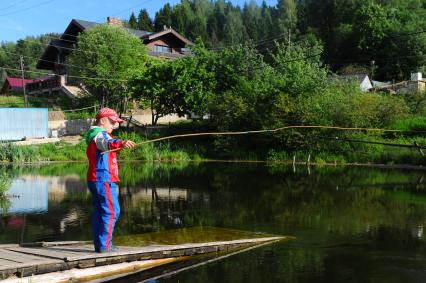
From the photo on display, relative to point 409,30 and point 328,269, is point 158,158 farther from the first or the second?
point 409,30

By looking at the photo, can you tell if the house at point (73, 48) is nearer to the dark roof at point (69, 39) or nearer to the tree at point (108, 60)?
the dark roof at point (69, 39)

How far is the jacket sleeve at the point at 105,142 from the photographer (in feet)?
21.5

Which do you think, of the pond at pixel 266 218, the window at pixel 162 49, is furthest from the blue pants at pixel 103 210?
the window at pixel 162 49

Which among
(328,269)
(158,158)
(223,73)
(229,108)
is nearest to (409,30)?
(223,73)

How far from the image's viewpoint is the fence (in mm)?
35750

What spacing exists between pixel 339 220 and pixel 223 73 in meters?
26.0

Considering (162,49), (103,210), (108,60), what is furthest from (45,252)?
(162,49)

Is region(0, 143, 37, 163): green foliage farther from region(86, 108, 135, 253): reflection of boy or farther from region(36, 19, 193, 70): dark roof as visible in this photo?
region(86, 108, 135, 253): reflection of boy

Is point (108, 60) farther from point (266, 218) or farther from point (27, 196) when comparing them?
point (266, 218)

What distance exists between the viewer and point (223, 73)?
120ft

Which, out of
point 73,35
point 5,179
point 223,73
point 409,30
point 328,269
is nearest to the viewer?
point 328,269

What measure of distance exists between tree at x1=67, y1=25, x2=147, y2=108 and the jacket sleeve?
117 feet

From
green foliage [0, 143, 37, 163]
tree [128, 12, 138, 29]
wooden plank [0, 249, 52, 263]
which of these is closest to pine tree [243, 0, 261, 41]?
tree [128, 12, 138, 29]

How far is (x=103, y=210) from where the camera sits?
22.7 ft
